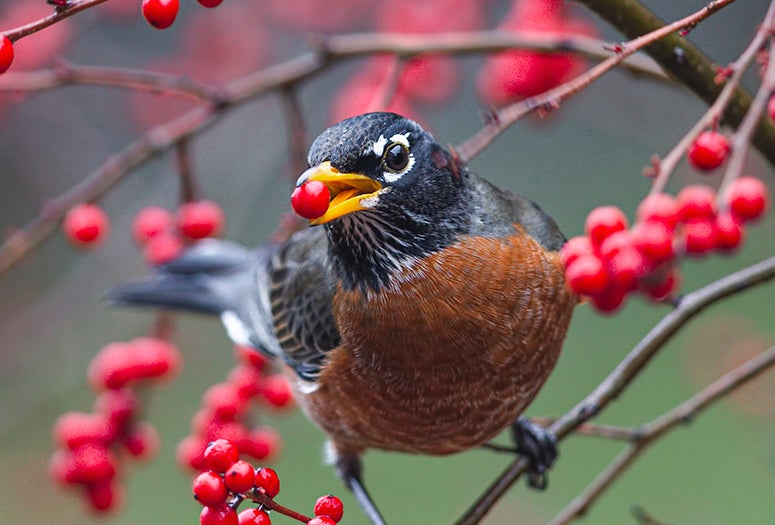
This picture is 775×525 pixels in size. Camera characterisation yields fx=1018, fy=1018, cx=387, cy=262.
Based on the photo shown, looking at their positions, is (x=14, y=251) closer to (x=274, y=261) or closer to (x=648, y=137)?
(x=274, y=261)

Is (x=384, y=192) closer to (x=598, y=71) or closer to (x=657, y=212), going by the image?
(x=657, y=212)

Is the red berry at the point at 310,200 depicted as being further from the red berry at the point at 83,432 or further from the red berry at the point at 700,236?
the red berry at the point at 83,432

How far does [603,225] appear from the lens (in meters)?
1.62

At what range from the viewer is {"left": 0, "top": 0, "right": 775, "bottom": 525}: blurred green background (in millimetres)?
3250

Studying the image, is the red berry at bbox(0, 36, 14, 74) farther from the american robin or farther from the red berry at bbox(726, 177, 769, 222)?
the red berry at bbox(726, 177, 769, 222)

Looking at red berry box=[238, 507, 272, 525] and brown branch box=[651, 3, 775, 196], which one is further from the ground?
brown branch box=[651, 3, 775, 196]

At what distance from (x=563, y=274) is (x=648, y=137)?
32.6 inches

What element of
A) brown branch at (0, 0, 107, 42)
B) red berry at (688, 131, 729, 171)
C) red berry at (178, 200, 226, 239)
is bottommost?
red berry at (688, 131, 729, 171)

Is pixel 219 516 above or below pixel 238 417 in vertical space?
below

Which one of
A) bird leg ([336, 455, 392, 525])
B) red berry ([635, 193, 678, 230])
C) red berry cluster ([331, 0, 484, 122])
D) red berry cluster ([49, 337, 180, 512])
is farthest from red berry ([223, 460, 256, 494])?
red berry cluster ([331, 0, 484, 122])

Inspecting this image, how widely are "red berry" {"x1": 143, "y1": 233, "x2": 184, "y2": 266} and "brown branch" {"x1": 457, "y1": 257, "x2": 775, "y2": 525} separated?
117 centimetres

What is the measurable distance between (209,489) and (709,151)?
865 millimetres

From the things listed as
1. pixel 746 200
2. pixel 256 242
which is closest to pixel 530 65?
pixel 746 200

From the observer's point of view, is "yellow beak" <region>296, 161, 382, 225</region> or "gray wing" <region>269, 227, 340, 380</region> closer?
"yellow beak" <region>296, 161, 382, 225</region>
